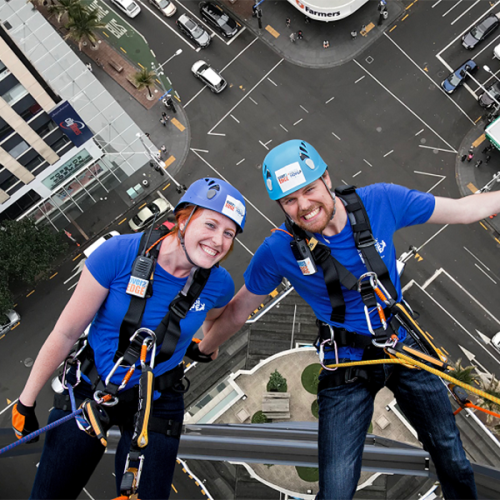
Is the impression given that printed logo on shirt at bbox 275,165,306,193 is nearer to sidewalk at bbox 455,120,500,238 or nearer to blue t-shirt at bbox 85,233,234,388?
blue t-shirt at bbox 85,233,234,388

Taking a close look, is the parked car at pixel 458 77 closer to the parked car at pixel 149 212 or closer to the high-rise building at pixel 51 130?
the parked car at pixel 149 212

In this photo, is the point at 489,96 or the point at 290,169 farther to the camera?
the point at 489,96

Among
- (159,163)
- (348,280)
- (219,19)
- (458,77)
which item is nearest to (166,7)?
(219,19)

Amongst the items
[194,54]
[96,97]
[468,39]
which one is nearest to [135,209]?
[96,97]

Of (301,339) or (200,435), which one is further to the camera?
(301,339)

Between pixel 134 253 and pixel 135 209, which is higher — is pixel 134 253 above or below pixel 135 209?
below

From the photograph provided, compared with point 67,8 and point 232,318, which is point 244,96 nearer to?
point 67,8

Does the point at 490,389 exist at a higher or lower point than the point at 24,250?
lower

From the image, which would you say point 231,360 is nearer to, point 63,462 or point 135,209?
point 135,209
